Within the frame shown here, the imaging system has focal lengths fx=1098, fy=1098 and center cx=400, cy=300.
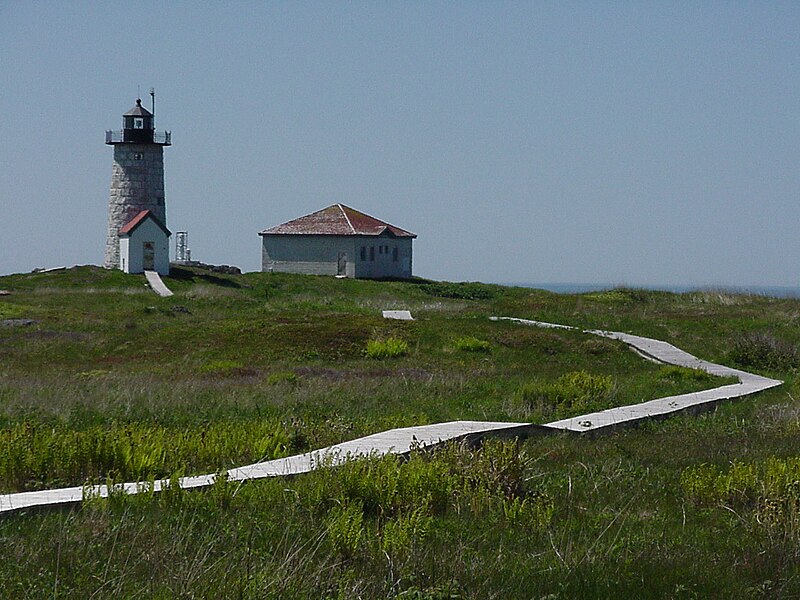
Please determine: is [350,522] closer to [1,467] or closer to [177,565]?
[177,565]

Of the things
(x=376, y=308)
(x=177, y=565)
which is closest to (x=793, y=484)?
(x=177, y=565)

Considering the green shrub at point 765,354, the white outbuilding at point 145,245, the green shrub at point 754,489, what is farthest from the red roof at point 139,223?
the green shrub at point 754,489

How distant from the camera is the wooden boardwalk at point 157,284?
167 ft

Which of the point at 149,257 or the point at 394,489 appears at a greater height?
the point at 149,257

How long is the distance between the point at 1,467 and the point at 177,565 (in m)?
3.69

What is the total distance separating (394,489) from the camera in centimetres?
889

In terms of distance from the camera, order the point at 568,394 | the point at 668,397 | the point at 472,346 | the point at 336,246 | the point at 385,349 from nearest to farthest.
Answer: the point at 568,394
the point at 668,397
the point at 385,349
the point at 472,346
the point at 336,246

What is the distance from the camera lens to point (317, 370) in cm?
2405

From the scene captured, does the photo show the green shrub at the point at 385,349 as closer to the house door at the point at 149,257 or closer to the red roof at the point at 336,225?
the house door at the point at 149,257

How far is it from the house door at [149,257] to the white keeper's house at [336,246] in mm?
11642

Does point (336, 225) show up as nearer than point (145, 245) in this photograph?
No

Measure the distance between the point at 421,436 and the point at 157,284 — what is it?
4369 centimetres

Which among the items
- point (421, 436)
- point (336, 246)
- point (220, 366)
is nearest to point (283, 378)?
point (220, 366)

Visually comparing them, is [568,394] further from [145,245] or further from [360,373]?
[145,245]
